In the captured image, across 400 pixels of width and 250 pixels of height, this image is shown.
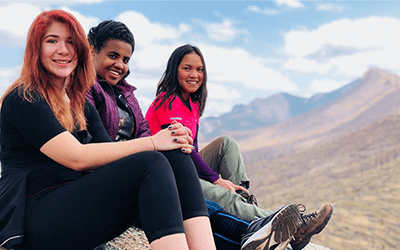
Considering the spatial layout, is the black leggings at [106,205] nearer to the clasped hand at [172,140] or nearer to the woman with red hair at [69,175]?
the woman with red hair at [69,175]

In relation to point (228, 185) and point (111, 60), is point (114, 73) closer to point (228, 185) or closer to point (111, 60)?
point (111, 60)

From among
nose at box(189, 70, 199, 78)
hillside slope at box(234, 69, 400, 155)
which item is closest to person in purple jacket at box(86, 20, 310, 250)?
nose at box(189, 70, 199, 78)

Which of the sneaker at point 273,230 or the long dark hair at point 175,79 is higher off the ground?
the long dark hair at point 175,79

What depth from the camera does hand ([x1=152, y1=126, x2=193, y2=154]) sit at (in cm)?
195

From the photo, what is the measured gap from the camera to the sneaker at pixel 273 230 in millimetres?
2271

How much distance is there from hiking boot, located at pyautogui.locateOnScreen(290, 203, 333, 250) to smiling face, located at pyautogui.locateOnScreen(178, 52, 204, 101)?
4.81 ft

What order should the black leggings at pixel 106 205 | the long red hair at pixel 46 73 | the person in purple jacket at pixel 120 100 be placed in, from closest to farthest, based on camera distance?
1. the black leggings at pixel 106 205
2. the long red hair at pixel 46 73
3. the person in purple jacket at pixel 120 100

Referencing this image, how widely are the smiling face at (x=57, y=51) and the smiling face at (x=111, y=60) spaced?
3.11ft

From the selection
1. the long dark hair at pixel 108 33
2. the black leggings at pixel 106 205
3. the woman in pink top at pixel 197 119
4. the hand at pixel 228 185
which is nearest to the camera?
the black leggings at pixel 106 205

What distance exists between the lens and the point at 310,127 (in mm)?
99125

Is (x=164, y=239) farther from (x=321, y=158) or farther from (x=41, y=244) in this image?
(x=321, y=158)

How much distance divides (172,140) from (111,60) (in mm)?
1144

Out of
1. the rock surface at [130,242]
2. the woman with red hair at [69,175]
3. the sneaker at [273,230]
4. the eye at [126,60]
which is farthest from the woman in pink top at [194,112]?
the woman with red hair at [69,175]

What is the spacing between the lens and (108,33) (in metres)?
2.88
